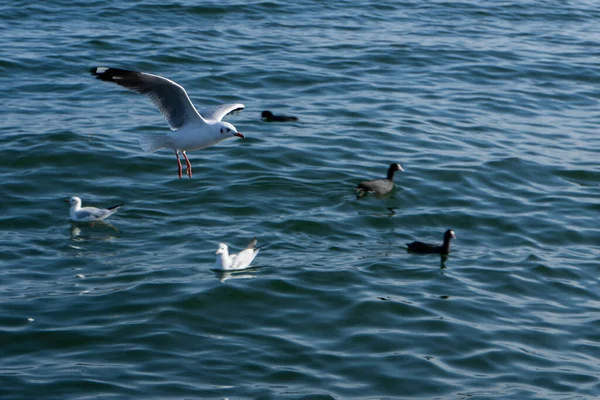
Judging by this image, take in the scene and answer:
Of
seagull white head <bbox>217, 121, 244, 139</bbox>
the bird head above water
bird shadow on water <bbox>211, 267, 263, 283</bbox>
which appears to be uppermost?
seagull white head <bbox>217, 121, 244, 139</bbox>

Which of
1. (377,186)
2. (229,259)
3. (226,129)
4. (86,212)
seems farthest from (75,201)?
(377,186)

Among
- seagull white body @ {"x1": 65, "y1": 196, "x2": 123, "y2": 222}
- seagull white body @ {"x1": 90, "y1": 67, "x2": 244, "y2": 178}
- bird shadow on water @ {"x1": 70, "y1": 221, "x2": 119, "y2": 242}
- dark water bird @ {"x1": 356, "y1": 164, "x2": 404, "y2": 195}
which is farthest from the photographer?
dark water bird @ {"x1": 356, "y1": 164, "x2": 404, "y2": 195}

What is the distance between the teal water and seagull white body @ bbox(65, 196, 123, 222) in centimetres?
16

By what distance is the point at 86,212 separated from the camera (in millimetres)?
13695

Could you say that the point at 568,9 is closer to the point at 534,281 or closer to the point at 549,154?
the point at 549,154

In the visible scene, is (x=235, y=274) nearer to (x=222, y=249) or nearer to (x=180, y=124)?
(x=222, y=249)

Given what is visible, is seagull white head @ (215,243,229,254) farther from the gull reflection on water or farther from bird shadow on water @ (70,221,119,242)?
bird shadow on water @ (70,221,119,242)

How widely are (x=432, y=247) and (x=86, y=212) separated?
471 cm

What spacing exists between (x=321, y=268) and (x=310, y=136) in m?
5.68

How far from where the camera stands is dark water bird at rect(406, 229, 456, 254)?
13.2 meters

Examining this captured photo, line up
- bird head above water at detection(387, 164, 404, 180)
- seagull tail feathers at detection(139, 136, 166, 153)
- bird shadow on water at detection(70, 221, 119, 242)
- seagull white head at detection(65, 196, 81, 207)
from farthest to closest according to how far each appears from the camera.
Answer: bird head above water at detection(387, 164, 404, 180)
seagull white head at detection(65, 196, 81, 207)
bird shadow on water at detection(70, 221, 119, 242)
seagull tail feathers at detection(139, 136, 166, 153)

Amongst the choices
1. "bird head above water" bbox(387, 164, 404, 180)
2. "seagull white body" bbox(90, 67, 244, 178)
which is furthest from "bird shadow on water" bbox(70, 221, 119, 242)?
"bird head above water" bbox(387, 164, 404, 180)

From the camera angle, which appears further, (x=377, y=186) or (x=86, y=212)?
(x=377, y=186)

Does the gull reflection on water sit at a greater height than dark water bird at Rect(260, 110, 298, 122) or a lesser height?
lesser
